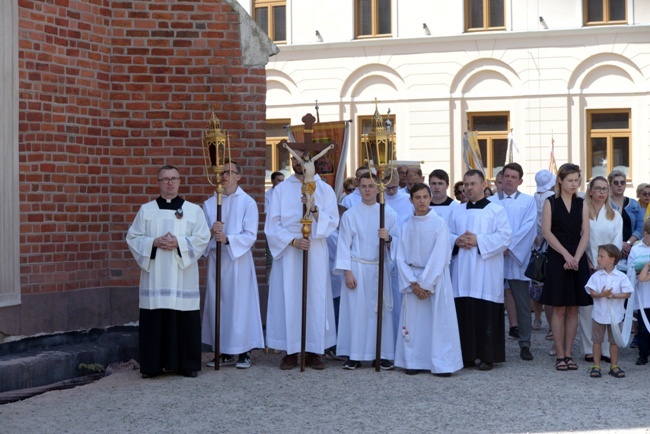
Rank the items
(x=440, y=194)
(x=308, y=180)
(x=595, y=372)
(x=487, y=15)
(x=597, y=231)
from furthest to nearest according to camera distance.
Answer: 1. (x=487, y=15)
2. (x=440, y=194)
3. (x=597, y=231)
4. (x=308, y=180)
5. (x=595, y=372)

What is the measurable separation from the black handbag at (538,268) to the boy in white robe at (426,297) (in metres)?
0.81

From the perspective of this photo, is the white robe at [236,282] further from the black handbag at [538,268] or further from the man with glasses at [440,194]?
the black handbag at [538,268]

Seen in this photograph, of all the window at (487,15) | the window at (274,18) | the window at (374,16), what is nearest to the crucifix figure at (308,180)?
the window at (487,15)

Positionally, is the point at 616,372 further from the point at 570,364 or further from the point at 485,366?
the point at 485,366

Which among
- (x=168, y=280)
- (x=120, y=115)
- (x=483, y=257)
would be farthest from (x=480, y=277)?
(x=120, y=115)

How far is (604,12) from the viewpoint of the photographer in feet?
81.7

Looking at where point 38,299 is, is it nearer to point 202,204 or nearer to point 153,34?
point 202,204

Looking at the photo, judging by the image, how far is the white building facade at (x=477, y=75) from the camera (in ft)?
81.1

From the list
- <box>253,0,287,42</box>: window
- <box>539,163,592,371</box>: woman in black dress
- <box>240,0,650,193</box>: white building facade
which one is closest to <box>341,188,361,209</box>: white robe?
<box>539,163,592,371</box>: woman in black dress

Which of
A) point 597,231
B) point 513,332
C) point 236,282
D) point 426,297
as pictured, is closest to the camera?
point 426,297

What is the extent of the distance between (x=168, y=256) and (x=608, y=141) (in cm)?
1756

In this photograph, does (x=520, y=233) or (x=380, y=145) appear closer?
(x=380, y=145)

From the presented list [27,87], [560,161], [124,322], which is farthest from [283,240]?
[560,161]

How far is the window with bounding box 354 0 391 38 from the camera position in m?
26.4
